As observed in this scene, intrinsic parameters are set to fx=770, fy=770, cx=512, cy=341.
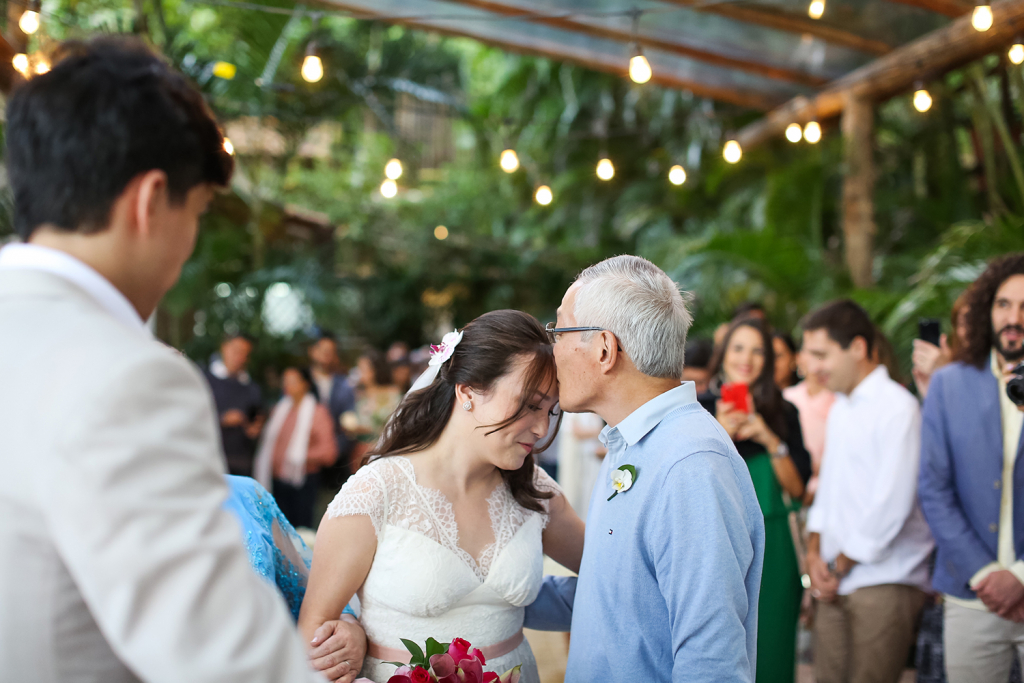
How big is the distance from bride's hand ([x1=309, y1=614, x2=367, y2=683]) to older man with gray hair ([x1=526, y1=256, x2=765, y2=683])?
1.75 feet

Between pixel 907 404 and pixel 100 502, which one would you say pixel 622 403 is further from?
pixel 907 404

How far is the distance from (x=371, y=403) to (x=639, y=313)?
583cm

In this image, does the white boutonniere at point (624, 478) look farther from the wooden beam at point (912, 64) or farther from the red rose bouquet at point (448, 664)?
the wooden beam at point (912, 64)

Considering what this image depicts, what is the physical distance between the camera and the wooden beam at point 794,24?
594 centimetres

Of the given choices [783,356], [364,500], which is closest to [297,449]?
[783,356]

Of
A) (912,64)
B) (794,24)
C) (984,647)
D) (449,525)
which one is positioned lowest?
(984,647)

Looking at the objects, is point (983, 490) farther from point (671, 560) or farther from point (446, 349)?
point (446, 349)

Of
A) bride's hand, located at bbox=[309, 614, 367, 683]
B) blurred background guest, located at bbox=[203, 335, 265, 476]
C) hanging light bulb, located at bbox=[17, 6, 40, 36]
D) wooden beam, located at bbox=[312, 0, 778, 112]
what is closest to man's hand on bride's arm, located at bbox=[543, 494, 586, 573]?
bride's hand, located at bbox=[309, 614, 367, 683]

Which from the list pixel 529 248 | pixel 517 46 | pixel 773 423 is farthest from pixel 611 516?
pixel 529 248

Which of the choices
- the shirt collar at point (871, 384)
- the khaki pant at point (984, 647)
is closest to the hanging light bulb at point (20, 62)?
the shirt collar at point (871, 384)

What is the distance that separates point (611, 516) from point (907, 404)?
6.31ft

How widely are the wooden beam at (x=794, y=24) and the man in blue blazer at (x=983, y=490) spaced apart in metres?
3.79

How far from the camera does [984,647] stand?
2.69 metres

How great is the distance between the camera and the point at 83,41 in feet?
3.39
